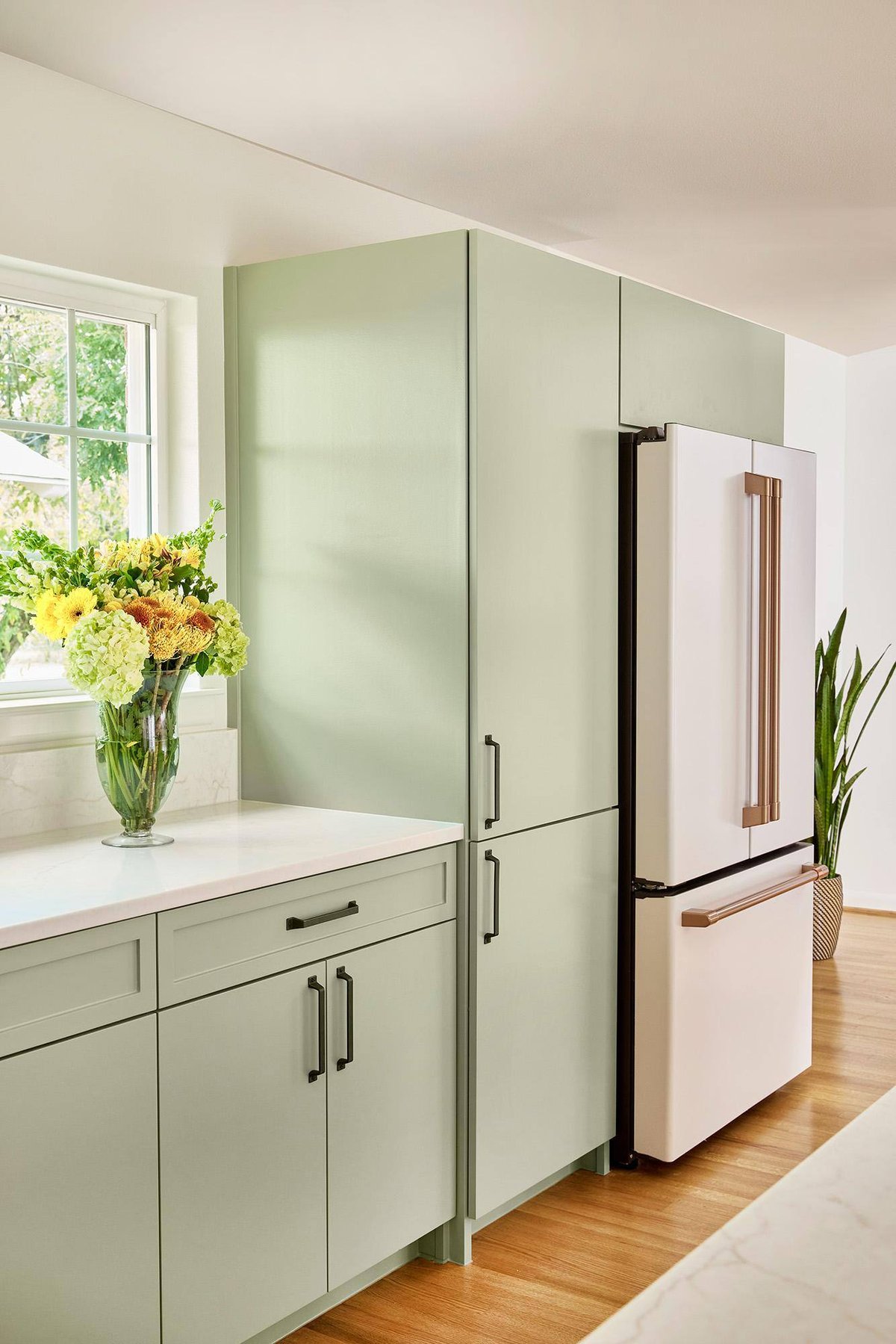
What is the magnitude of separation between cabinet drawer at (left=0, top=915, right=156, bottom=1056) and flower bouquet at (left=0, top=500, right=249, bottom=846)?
0.45 m

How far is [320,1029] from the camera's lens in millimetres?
2387

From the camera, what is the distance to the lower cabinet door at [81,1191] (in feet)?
6.06

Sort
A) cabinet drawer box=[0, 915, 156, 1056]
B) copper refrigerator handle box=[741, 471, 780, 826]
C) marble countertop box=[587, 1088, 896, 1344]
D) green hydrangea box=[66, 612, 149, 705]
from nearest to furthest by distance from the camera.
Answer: marble countertop box=[587, 1088, 896, 1344], cabinet drawer box=[0, 915, 156, 1056], green hydrangea box=[66, 612, 149, 705], copper refrigerator handle box=[741, 471, 780, 826]

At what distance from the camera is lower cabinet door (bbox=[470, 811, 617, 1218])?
9.07ft

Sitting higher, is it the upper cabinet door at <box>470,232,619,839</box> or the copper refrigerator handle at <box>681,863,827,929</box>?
the upper cabinet door at <box>470,232,619,839</box>

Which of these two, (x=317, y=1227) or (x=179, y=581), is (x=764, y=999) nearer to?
(x=317, y=1227)

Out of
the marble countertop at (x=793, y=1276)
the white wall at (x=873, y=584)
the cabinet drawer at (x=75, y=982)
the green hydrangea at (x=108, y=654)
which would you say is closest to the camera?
the marble countertop at (x=793, y=1276)

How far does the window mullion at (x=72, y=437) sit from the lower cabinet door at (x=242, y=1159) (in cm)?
112

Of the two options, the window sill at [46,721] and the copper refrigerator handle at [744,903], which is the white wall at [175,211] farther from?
the copper refrigerator handle at [744,903]

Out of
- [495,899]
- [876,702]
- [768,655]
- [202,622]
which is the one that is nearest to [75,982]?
[202,622]

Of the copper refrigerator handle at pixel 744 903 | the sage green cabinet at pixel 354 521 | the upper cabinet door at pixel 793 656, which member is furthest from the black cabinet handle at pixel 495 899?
the upper cabinet door at pixel 793 656

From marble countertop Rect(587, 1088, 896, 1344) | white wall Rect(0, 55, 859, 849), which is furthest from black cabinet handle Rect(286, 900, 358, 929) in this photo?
marble countertop Rect(587, 1088, 896, 1344)

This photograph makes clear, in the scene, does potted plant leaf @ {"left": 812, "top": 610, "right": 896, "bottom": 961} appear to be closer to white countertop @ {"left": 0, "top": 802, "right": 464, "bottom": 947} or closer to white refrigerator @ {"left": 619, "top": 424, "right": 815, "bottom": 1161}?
white refrigerator @ {"left": 619, "top": 424, "right": 815, "bottom": 1161}

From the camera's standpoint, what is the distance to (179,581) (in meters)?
2.56
